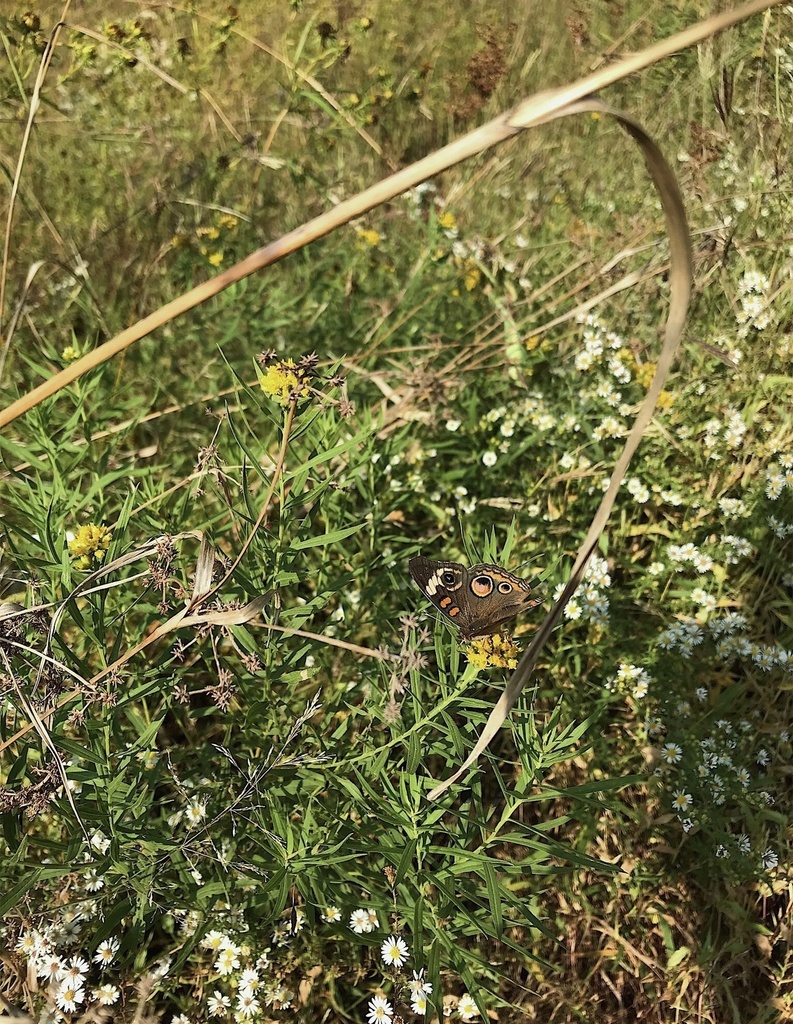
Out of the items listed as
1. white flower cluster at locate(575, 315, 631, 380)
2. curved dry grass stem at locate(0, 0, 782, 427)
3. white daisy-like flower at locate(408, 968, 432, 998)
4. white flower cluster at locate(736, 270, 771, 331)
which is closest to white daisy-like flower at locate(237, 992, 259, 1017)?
white daisy-like flower at locate(408, 968, 432, 998)

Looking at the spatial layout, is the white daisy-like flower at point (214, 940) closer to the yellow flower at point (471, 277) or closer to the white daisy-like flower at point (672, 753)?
the white daisy-like flower at point (672, 753)

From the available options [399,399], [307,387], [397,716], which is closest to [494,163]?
[399,399]

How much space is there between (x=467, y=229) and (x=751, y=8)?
3.38 meters

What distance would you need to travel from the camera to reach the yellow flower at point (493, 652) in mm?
1470

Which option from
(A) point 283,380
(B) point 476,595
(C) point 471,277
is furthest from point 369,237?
(B) point 476,595

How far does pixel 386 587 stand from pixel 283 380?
1.02m

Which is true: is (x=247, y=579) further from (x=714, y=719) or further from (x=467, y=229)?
(x=467, y=229)

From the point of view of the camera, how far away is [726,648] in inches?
90.4

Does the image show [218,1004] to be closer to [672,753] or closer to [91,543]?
[91,543]

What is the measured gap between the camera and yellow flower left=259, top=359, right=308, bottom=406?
136 cm

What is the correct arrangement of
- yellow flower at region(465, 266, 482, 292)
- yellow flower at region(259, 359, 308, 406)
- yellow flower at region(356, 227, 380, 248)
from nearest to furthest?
yellow flower at region(259, 359, 308, 406)
yellow flower at region(465, 266, 482, 292)
yellow flower at region(356, 227, 380, 248)

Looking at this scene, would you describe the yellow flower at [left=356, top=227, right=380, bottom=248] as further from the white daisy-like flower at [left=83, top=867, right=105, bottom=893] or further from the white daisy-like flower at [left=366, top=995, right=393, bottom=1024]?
the white daisy-like flower at [left=366, top=995, right=393, bottom=1024]

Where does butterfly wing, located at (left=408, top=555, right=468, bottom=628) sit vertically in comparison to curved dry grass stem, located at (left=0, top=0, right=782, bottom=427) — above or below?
below

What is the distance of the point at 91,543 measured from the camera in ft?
5.25
